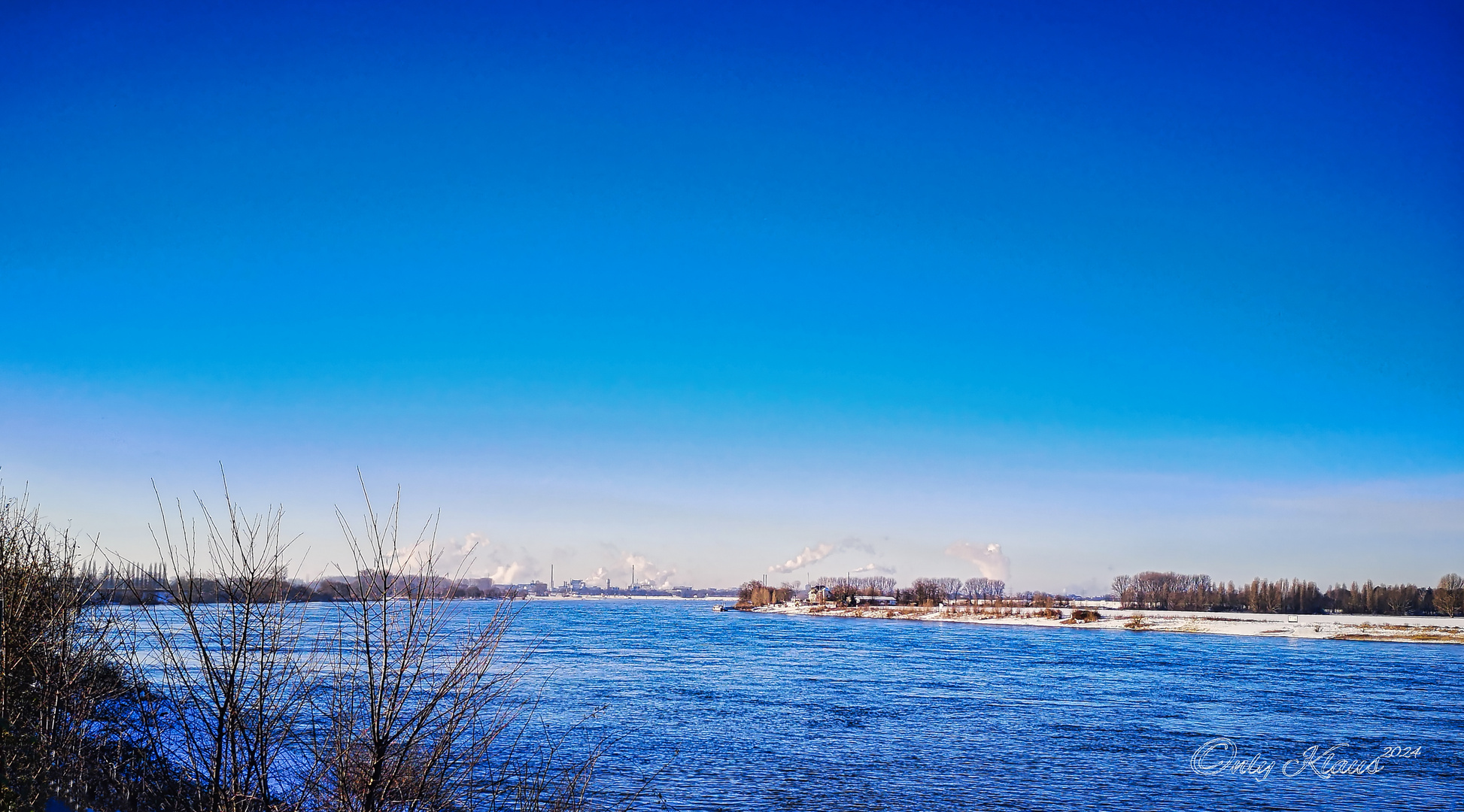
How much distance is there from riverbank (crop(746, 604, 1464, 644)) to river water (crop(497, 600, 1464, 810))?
102 ft

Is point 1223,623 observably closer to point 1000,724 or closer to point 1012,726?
point 1000,724

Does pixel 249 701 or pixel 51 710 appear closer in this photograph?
pixel 249 701

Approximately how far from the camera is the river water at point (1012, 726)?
1895 cm

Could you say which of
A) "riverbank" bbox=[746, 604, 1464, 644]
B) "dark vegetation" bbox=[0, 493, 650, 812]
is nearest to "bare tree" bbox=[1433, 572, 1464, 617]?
"riverbank" bbox=[746, 604, 1464, 644]

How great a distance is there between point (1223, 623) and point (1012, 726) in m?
84.1

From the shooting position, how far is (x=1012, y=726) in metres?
26.6

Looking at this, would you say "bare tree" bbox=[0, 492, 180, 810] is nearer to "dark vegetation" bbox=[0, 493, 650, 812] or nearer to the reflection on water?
"dark vegetation" bbox=[0, 493, 650, 812]

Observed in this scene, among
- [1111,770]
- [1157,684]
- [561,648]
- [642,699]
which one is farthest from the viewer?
[561,648]

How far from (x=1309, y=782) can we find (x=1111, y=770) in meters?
4.47

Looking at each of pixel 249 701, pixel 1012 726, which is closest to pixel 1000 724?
pixel 1012 726

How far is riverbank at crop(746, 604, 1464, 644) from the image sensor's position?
80.6m

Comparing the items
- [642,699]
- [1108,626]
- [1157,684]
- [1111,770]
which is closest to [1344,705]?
[1157,684]

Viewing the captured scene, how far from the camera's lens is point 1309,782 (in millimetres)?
20531

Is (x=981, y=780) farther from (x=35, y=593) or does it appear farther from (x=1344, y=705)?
(x=1344, y=705)
